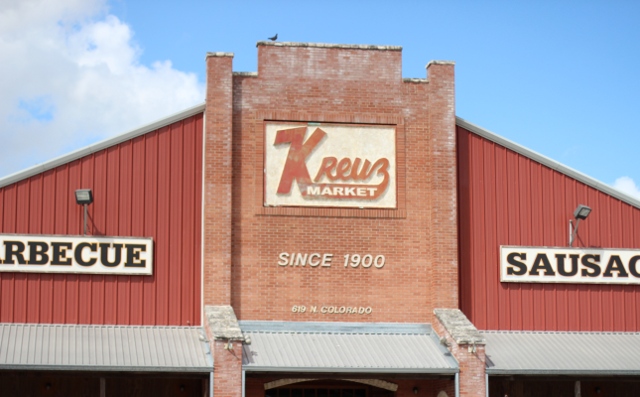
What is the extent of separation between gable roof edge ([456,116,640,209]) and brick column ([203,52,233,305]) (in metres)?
6.67

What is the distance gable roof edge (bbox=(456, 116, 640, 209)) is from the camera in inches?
1206

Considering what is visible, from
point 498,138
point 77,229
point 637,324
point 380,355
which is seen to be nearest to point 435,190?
point 498,138

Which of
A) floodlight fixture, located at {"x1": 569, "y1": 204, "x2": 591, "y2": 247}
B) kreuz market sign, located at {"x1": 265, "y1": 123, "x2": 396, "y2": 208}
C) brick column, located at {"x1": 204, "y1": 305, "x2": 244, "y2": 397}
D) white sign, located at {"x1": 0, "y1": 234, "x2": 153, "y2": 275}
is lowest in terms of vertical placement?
brick column, located at {"x1": 204, "y1": 305, "x2": 244, "y2": 397}

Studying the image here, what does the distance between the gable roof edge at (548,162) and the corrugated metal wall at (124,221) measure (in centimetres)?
780

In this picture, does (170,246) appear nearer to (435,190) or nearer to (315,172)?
(315,172)

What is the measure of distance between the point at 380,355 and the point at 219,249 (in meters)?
5.06

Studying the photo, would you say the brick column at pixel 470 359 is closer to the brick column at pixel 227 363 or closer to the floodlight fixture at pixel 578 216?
Result: the floodlight fixture at pixel 578 216

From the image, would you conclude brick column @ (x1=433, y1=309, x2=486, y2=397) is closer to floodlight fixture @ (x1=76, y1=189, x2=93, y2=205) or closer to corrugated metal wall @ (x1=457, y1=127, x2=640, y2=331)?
corrugated metal wall @ (x1=457, y1=127, x2=640, y2=331)

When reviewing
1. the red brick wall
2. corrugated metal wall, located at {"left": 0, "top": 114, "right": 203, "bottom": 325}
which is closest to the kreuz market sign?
the red brick wall

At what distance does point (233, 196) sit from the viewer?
95.4 feet

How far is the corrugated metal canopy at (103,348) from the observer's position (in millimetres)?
25438

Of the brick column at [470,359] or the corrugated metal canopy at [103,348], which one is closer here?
the corrugated metal canopy at [103,348]

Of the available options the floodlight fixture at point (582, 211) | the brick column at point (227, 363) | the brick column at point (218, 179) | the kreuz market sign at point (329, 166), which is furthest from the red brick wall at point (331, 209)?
the floodlight fixture at point (582, 211)

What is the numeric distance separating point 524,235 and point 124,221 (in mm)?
11173
